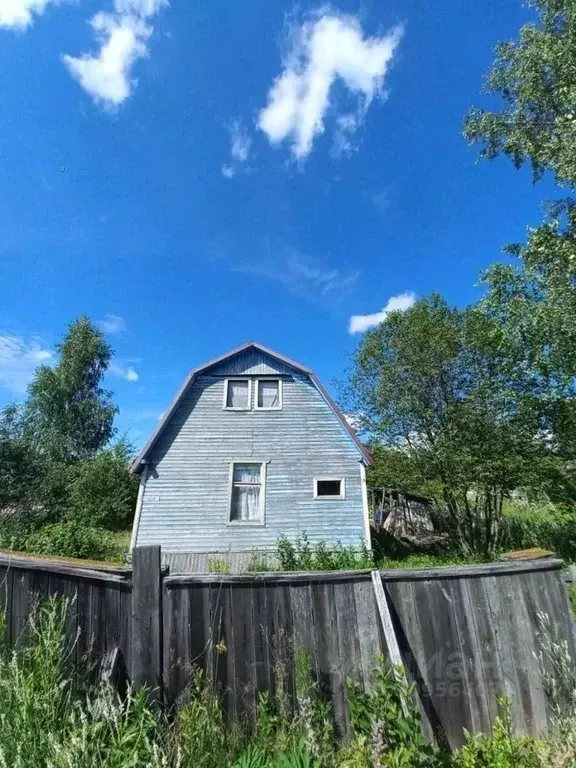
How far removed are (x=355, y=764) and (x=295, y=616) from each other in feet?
2.67

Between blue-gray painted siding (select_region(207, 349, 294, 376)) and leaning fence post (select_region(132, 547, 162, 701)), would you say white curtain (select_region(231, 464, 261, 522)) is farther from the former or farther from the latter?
leaning fence post (select_region(132, 547, 162, 701))

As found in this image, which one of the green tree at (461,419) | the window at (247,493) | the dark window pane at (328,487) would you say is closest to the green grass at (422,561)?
the green tree at (461,419)

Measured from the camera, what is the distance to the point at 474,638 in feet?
8.76

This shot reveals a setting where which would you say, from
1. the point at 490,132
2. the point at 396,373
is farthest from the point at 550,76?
the point at 396,373

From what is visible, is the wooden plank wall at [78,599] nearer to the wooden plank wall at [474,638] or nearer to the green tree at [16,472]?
the wooden plank wall at [474,638]

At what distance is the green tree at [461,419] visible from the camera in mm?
9102

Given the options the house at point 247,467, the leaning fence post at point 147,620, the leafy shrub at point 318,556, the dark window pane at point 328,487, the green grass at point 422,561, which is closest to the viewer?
the leaning fence post at point 147,620

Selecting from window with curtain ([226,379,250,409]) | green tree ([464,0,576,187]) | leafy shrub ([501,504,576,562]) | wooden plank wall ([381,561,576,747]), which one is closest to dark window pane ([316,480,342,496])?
window with curtain ([226,379,250,409])

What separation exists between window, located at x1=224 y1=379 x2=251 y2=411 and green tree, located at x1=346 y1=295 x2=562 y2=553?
464 centimetres

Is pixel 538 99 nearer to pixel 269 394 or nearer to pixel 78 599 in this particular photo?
pixel 269 394

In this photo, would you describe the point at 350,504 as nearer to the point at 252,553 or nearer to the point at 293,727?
the point at 252,553

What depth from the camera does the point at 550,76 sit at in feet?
28.6

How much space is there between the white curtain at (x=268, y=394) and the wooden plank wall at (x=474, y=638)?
8.04 meters

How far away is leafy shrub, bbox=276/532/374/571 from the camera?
28.1ft
